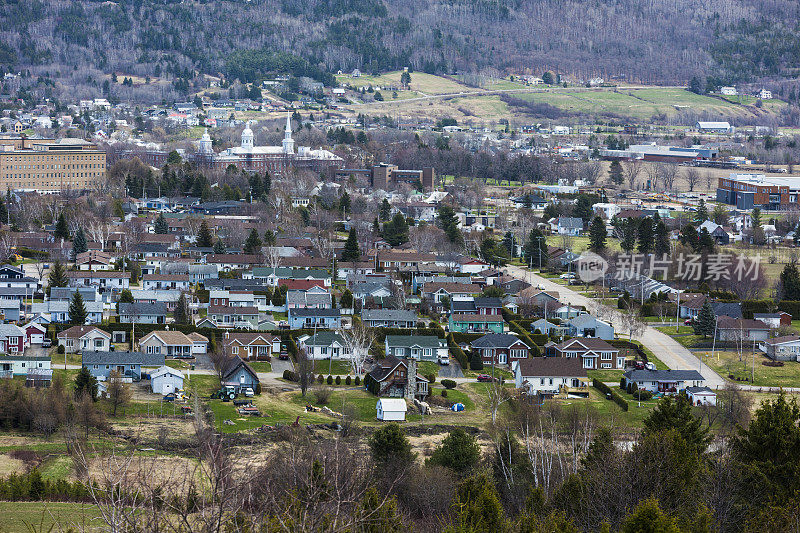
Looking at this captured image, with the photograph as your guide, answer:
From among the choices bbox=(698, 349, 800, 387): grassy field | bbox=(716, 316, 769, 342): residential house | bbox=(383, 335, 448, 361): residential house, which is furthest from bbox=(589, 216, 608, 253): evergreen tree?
bbox=(383, 335, 448, 361): residential house

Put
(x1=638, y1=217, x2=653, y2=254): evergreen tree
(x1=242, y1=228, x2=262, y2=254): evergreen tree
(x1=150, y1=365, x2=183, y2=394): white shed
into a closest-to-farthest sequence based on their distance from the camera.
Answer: (x1=150, y1=365, x2=183, y2=394): white shed < (x1=242, y1=228, x2=262, y2=254): evergreen tree < (x1=638, y1=217, x2=653, y2=254): evergreen tree

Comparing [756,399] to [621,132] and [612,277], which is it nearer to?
[612,277]

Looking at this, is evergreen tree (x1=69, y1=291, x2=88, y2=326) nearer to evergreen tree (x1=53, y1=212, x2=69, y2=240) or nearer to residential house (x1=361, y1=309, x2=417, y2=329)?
residential house (x1=361, y1=309, x2=417, y2=329)

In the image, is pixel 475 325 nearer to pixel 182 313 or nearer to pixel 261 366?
pixel 261 366

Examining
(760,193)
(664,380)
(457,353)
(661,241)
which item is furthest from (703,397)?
(760,193)

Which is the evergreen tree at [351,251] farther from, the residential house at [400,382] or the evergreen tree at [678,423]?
the evergreen tree at [678,423]

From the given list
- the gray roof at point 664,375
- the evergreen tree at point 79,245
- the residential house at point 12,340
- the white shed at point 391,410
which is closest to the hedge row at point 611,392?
the gray roof at point 664,375
